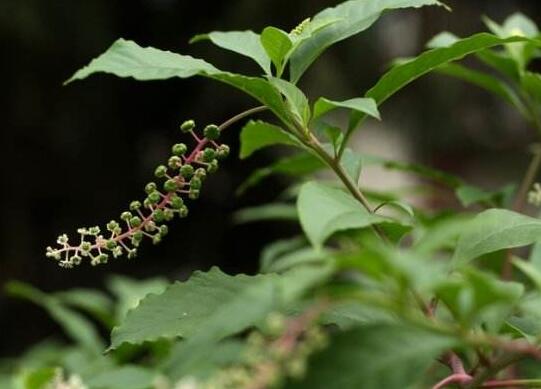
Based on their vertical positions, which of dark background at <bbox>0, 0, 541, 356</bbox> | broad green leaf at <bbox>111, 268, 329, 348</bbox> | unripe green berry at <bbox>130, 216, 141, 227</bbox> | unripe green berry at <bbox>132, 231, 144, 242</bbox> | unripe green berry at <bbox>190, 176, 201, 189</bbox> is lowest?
dark background at <bbox>0, 0, 541, 356</bbox>

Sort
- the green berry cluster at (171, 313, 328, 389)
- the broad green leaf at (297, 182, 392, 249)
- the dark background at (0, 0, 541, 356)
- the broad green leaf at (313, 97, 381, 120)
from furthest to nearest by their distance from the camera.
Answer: the dark background at (0, 0, 541, 356) → the broad green leaf at (313, 97, 381, 120) → the broad green leaf at (297, 182, 392, 249) → the green berry cluster at (171, 313, 328, 389)

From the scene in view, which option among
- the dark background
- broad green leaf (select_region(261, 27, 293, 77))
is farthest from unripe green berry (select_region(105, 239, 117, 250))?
the dark background

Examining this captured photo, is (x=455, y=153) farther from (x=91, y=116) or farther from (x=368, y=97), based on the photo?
(x=368, y=97)

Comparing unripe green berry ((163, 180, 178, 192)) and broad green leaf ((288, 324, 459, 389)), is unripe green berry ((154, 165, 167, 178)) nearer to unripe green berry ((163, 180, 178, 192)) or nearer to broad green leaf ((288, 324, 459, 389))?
unripe green berry ((163, 180, 178, 192))

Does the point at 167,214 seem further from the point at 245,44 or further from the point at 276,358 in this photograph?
the point at 276,358

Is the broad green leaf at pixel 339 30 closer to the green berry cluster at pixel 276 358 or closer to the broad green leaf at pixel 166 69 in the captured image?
the broad green leaf at pixel 166 69

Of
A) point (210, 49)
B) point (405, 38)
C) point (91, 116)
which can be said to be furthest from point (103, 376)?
point (405, 38)

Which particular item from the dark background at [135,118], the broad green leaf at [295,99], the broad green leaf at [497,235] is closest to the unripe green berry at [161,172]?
the broad green leaf at [295,99]

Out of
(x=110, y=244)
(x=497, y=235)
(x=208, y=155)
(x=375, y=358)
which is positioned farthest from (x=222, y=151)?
(x=375, y=358)
